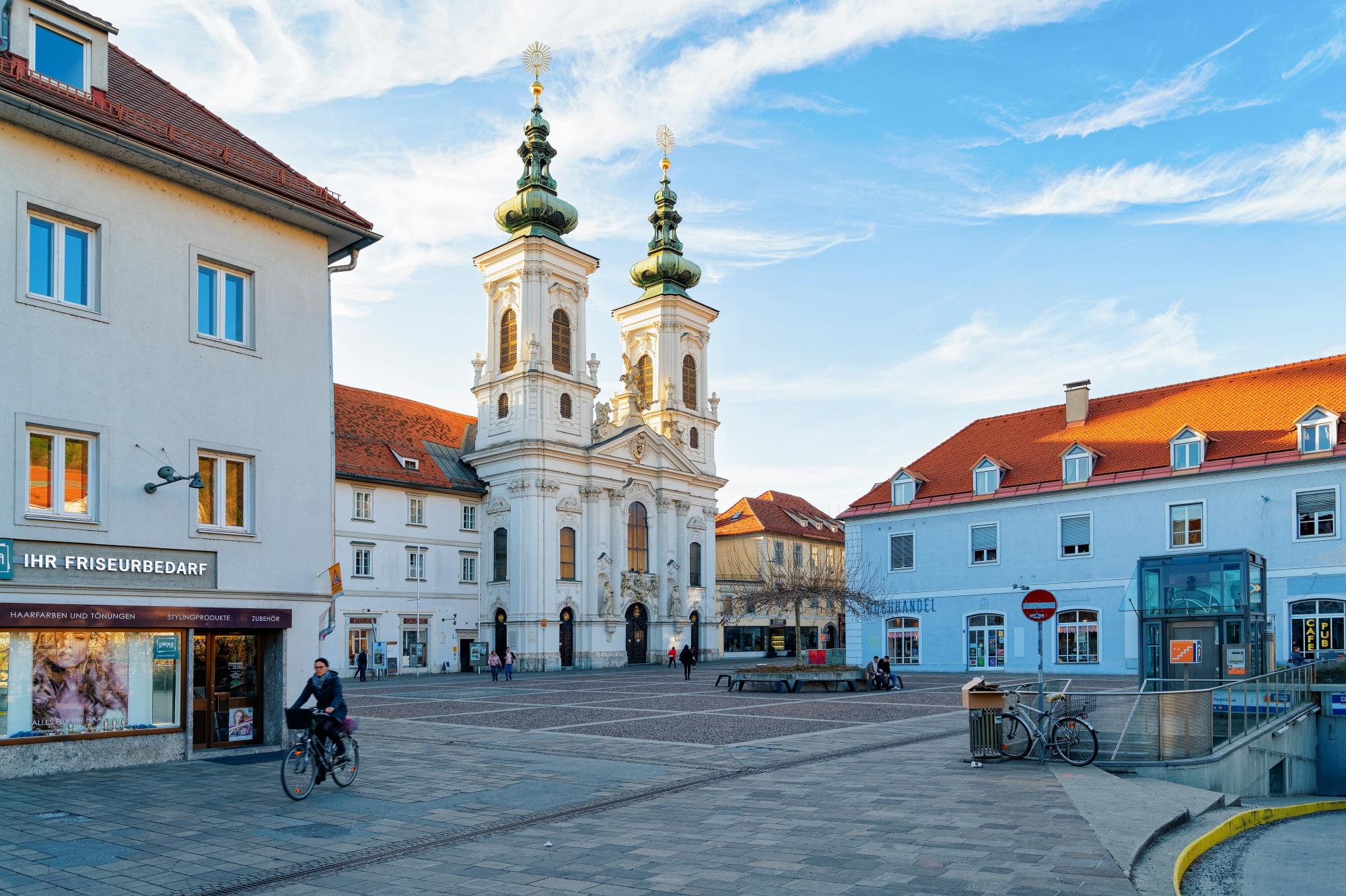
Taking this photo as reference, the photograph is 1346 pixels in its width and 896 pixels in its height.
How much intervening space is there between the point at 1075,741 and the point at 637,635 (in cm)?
4879

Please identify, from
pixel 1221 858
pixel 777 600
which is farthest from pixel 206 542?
pixel 777 600

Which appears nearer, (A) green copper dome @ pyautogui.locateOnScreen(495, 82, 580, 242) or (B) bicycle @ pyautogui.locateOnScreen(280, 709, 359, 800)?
(B) bicycle @ pyautogui.locateOnScreen(280, 709, 359, 800)

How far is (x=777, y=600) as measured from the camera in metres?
45.4

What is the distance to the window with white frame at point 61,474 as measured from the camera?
50.4 feet

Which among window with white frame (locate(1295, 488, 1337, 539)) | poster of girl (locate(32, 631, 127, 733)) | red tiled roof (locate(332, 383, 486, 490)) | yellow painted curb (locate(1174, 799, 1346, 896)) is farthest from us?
red tiled roof (locate(332, 383, 486, 490))

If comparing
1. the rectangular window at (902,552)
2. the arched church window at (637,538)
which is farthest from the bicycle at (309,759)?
the arched church window at (637,538)

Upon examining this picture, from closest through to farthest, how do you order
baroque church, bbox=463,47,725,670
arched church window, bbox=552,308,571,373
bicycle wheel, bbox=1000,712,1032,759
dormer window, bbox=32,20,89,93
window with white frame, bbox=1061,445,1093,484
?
1. bicycle wheel, bbox=1000,712,1032,759
2. dormer window, bbox=32,20,89,93
3. window with white frame, bbox=1061,445,1093,484
4. baroque church, bbox=463,47,725,670
5. arched church window, bbox=552,308,571,373

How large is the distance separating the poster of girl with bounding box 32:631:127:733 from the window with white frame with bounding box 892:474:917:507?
40.1 metres

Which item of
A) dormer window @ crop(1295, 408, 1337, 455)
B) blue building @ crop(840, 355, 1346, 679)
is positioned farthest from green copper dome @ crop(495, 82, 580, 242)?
dormer window @ crop(1295, 408, 1337, 455)

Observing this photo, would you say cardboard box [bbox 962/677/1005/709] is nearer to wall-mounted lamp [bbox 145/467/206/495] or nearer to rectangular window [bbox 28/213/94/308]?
wall-mounted lamp [bbox 145/467/206/495]

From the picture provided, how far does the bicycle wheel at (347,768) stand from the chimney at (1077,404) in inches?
1626

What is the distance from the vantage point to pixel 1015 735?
15953mm

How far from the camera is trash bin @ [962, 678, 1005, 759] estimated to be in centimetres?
1574

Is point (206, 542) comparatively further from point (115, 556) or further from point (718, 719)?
point (718, 719)
